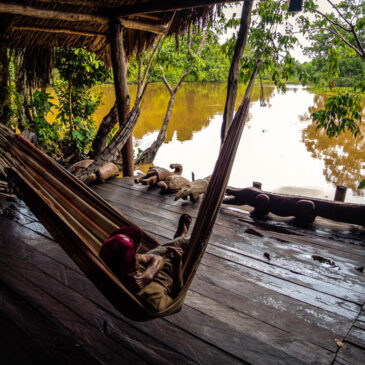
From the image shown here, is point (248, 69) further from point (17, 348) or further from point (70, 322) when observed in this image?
point (17, 348)

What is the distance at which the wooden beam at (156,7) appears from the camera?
194 cm

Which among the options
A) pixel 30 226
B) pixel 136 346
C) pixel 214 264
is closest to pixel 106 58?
pixel 30 226

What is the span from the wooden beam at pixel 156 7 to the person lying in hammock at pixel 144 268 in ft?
5.49

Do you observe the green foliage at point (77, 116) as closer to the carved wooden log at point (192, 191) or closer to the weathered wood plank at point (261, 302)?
the carved wooden log at point (192, 191)

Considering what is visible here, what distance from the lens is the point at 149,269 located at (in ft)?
3.55

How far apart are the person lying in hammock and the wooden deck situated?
16 centimetres

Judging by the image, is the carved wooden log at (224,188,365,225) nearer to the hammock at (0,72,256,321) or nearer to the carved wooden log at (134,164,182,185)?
the carved wooden log at (134,164,182,185)

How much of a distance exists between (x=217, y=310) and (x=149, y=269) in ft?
1.17

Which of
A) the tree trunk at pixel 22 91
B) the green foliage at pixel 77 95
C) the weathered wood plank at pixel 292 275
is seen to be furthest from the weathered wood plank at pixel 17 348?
the green foliage at pixel 77 95

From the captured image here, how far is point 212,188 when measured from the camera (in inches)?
46.1

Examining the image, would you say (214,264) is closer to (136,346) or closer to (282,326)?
(282,326)

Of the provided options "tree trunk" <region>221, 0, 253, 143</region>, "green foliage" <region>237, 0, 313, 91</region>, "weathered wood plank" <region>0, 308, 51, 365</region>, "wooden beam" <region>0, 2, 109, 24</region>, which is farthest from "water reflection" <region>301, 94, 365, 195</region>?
"weathered wood plank" <region>0, 308, 51, 365</region>

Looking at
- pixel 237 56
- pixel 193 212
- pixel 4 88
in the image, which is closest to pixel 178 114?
pixel 4 88

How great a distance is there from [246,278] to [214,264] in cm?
19
